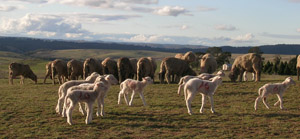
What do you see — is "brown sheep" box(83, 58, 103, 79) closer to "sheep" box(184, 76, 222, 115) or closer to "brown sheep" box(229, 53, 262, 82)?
"brown sheep" box(229, 53, 262, 82)

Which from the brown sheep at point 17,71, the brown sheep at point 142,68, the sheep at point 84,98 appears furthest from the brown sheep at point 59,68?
the sheep at point 84,98

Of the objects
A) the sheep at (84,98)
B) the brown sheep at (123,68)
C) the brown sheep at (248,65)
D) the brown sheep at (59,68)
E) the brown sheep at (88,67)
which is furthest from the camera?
the brown sheep at (59,68)

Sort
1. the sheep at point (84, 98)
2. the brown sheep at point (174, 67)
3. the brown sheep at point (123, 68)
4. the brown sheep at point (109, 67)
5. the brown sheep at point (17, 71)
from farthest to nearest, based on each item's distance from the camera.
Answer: the brown sheep at point (17, 71)
the brown sheep at point (109, 67)
the brown sheep at point (123, 68)
the brown sheep at point (174, 67)
the sheep at point (84, 98)

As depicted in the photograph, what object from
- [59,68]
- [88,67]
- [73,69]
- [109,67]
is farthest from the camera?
[59,68]

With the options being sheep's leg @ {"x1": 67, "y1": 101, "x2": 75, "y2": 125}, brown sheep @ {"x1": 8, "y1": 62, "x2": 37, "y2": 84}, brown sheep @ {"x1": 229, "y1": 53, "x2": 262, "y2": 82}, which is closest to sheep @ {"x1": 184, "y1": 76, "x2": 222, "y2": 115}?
sheep's leg @ {"x1": 67, "y1": 101, "x2": 75, "y2": 125}

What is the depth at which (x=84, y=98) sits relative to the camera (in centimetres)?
1191

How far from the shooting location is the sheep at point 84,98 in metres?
11.7

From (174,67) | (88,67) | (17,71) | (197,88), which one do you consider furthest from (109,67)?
(197,88)

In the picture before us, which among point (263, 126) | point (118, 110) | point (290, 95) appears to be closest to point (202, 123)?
point (263, 126)

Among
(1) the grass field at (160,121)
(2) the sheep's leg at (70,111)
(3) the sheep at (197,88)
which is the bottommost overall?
(1) the grass field at (160,121)

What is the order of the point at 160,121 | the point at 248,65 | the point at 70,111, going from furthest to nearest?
1. the point at 248,65
2. the point at 160,121
3. the point at 70,111

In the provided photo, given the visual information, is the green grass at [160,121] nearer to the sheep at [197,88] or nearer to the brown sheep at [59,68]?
the sheep at [197,88]

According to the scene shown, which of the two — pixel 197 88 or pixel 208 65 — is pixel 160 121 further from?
pixel 208 65

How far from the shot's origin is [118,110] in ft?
48.1
